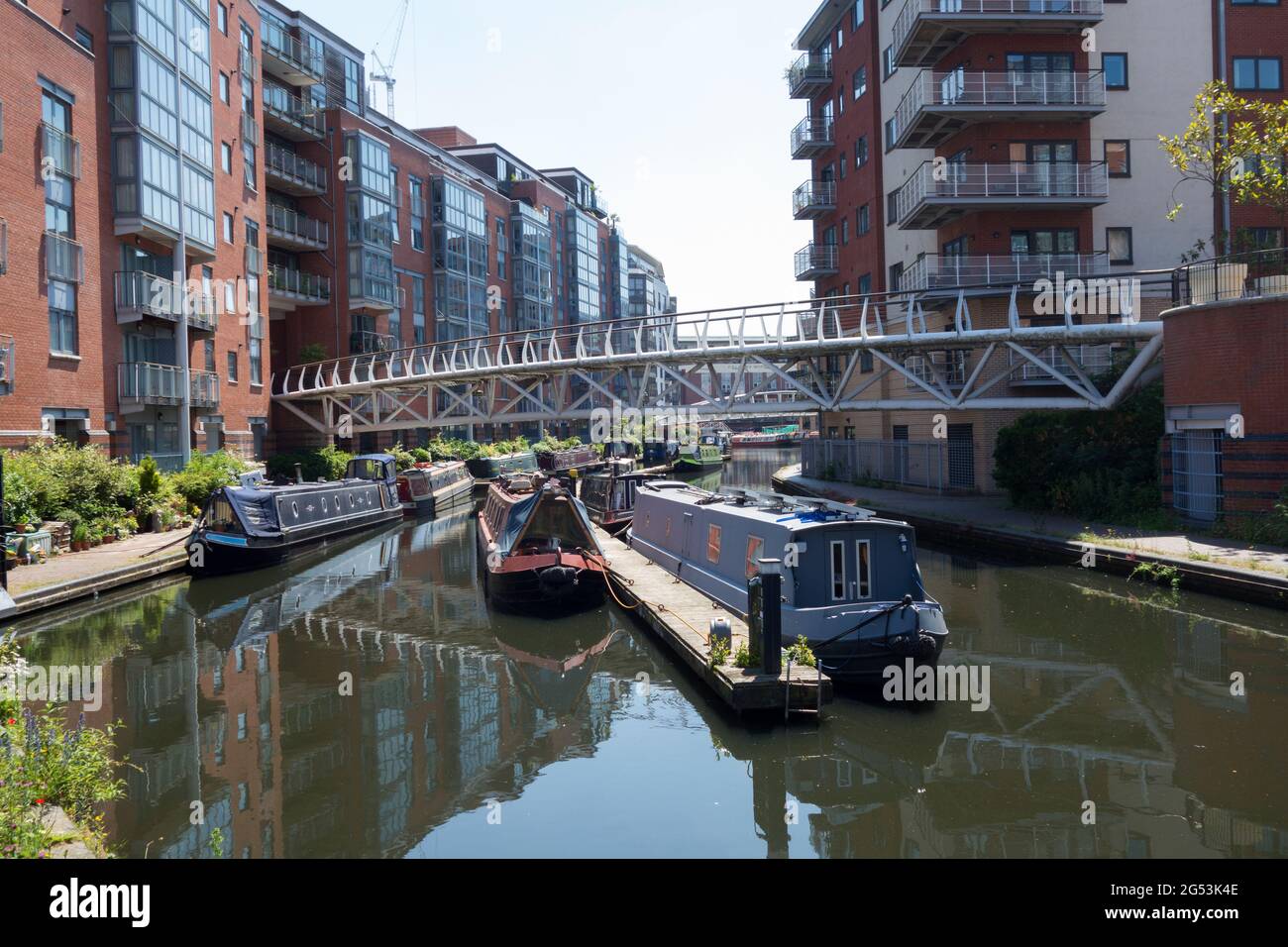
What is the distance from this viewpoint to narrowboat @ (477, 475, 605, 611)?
1698cm

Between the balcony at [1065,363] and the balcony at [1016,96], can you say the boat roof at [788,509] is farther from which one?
the balcony at [1016,96]

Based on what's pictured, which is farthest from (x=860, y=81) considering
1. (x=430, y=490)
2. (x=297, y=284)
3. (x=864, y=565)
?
(x=864, y=565)

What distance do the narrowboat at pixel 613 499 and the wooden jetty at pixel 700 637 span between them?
5.15 m

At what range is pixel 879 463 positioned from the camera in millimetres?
35281

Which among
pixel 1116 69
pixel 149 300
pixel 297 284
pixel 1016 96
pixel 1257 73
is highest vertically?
pixel 1116 69

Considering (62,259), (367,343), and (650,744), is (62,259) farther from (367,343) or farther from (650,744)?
(367,343)

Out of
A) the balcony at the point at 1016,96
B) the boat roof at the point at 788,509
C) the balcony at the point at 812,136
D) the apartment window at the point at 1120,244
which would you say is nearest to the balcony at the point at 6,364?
the boat roof at the point at 788,509

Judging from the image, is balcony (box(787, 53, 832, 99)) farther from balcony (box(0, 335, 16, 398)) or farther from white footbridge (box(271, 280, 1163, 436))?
balcony (box(0, 335, 16, 398))

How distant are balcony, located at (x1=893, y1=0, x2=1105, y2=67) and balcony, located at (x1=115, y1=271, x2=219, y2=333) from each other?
74.8 ft

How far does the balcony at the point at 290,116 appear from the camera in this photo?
1652 inches

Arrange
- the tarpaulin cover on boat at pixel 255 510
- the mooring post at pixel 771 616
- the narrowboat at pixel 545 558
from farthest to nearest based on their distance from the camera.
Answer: the tarpaulin cover on boat at pixel 255 510, the narrowboat at pixel 545 558, the mooring post at pixel 771 616

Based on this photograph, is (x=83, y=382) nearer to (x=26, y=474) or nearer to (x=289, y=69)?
(x=26, y=474)

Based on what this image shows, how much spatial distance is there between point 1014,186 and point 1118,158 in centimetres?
443

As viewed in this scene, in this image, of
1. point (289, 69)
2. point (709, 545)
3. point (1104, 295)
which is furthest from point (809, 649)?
point (289, 69)
